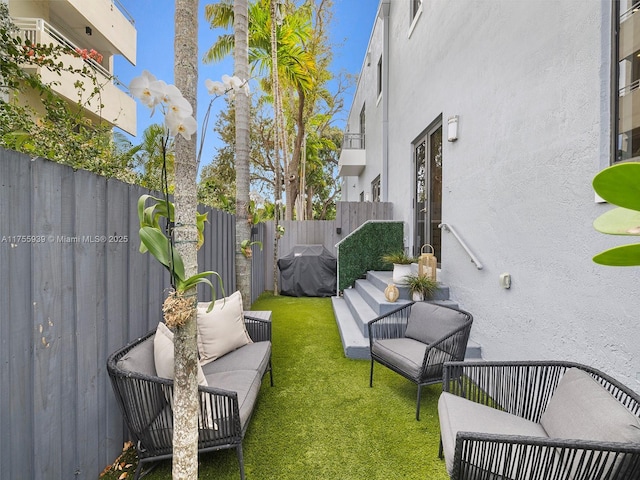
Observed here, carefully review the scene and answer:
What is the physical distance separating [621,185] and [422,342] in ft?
9.96

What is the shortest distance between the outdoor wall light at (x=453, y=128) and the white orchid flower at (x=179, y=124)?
3.92 m

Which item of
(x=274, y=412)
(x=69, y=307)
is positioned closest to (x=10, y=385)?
(x=69, y=307)

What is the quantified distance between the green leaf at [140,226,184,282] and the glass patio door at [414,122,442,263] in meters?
4.62

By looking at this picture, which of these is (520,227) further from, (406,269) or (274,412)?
(274,412)

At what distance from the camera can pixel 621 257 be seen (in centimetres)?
54

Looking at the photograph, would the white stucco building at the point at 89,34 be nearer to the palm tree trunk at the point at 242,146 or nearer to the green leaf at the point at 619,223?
the palm tree trunk at the point at 242,146

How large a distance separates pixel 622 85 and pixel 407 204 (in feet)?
14.7

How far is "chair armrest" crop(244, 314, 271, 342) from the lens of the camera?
11.0 feet

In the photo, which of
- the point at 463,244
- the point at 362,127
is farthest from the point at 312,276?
the point at 362,127

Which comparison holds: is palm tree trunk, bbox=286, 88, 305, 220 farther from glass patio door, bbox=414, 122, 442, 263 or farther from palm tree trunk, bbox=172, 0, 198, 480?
palm tree trunk, bbox=172, 0, 198, 480

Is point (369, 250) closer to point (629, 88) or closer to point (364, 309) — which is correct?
point (364, 309)

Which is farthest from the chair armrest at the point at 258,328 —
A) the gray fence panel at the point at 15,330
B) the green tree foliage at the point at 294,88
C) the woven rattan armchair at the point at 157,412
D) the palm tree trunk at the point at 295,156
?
the palm tree trunk at the point at 295,156

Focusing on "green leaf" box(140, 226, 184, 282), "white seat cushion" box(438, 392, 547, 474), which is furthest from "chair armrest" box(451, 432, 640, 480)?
"green leaf" box(140, 226, 184, 282)

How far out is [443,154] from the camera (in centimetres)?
474
